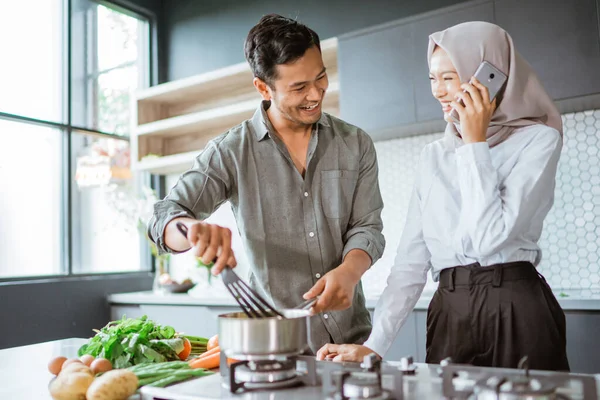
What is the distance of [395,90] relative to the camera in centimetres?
304

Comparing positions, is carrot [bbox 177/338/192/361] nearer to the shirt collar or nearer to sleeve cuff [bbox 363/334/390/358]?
sleeve cuff [bbox 363/334/390/358]

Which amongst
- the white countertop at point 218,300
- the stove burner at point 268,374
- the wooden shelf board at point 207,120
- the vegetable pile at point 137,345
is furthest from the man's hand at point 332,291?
the wooden shelf board at point 207,120

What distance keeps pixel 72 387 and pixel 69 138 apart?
3.30m

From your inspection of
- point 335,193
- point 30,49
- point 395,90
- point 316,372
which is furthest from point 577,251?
point 30,49

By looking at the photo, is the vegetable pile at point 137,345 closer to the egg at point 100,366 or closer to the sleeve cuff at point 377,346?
the egg at point 100,366

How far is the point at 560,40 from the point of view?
8.56ft

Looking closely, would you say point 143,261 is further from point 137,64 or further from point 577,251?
point 577,251

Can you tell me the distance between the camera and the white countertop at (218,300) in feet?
7.77

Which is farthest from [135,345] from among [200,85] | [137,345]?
[200,85]

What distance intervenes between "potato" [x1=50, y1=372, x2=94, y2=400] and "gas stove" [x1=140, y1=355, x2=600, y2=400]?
137mm

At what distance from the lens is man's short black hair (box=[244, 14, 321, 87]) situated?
1562mm

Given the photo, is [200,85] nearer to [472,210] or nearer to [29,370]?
[29,370]

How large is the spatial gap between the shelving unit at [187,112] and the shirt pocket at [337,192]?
6.75 ft

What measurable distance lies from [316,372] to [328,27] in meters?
3.20
